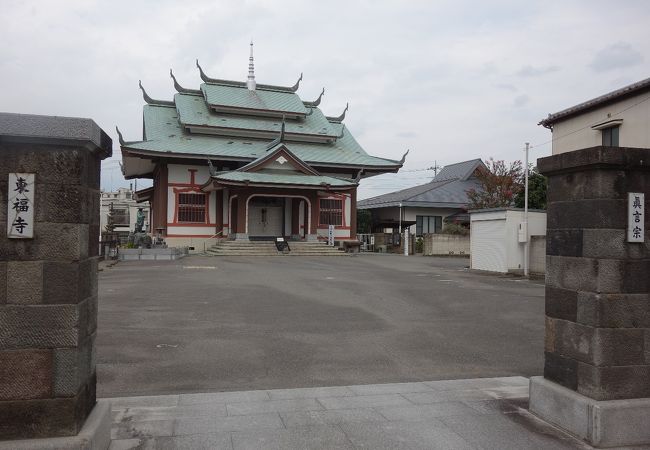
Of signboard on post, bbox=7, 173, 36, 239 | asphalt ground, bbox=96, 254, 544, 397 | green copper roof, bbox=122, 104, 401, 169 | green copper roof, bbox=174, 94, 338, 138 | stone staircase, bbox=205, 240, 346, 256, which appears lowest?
asphalt ground, bbox=96, 254, 544, 397

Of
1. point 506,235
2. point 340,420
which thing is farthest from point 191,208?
point 340,420

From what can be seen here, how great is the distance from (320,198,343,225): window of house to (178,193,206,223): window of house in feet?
25.8

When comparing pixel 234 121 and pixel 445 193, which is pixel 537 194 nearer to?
pixel 445 193

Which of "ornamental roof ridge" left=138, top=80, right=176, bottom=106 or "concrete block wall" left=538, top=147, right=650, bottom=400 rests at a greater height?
"ornamental roof ridge" left=138, top=80, right=176, bottom=106

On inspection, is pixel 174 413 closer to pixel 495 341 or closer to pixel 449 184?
pixel 495 341

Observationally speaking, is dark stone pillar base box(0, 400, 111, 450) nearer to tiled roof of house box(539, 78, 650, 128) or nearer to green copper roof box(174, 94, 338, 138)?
tiled roof of house box(539, 78, 650, 128)

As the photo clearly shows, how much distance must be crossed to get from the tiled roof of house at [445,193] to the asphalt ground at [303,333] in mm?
26272

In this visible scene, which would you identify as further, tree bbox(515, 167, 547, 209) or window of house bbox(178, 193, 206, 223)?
window of house bbox(178, 193, 206, 223)

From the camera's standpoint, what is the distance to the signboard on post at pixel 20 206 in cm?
334

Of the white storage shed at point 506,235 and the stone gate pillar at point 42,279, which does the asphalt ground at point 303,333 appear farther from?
the white storage shed at point 506,235

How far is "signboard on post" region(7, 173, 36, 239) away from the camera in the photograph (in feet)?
11.0

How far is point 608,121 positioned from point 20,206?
24.3 m

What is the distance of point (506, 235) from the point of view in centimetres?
1945

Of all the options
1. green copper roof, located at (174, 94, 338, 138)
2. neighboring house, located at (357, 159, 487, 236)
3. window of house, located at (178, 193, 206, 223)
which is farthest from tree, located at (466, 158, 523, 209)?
window of house, located at (178, 193, 206, 223)
